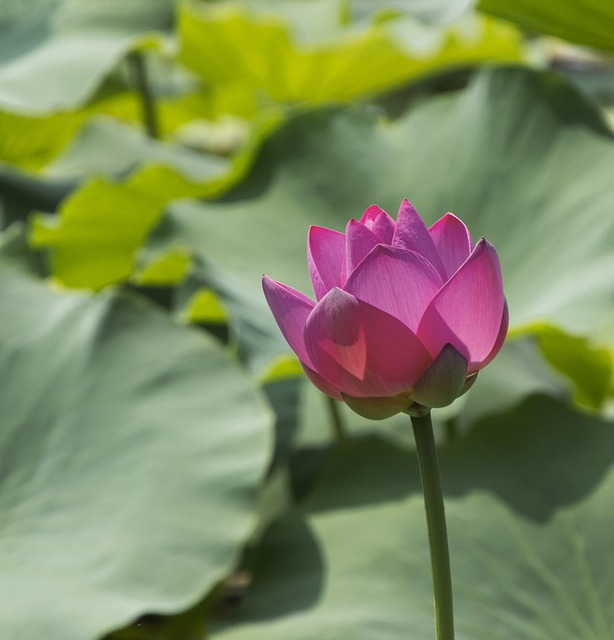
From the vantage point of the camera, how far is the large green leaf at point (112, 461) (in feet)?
2.85

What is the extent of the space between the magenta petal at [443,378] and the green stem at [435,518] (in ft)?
0.03

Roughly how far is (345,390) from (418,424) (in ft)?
0.10

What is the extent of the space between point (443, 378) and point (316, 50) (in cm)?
126

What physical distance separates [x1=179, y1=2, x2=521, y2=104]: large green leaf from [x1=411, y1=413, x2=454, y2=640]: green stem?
3.78ft

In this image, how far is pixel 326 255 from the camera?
1.37 ft

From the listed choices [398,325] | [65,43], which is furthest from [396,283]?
[65,43]

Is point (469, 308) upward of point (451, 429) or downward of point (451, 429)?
upward

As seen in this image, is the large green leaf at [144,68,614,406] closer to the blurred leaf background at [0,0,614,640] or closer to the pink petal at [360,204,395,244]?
the blurred leaf background at [0,0,614,640]

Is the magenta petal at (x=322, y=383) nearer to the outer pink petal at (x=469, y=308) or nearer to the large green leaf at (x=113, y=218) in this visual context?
the outer pink petal at (x=469, y=308)

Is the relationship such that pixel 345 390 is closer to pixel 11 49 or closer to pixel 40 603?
pixel 40 603

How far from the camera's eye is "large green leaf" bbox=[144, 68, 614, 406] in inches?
44.7

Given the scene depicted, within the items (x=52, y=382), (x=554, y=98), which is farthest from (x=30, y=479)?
(x=554, y=98)

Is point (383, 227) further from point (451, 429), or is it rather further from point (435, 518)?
point (451, 429)

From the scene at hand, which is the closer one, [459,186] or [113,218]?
[459,186]
